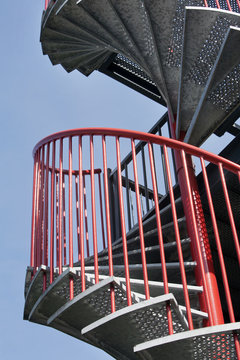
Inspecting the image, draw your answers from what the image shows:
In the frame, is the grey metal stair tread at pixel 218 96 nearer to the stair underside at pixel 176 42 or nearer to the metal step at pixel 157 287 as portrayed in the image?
the stair underside at pixel 176 42

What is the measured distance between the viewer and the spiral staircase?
10.7 feet

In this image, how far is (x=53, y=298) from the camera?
12.9 feet

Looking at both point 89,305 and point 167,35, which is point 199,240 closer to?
point 89,305

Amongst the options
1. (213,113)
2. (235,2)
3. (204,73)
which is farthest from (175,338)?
(235,2)

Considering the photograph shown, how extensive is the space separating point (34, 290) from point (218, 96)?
2.82m

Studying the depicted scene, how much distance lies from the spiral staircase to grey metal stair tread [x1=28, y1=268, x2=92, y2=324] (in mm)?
11

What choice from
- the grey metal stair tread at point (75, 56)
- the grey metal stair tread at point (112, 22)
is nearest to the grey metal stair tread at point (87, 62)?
the grey metal stair tread at point (75, 56)

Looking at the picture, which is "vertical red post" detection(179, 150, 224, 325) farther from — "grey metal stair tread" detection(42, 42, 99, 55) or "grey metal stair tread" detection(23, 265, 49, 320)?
"grey metal stair tread" detection(42, 42, 99, 55)

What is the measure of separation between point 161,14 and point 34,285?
3417 millimetres

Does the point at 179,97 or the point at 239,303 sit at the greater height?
the point at 179,97

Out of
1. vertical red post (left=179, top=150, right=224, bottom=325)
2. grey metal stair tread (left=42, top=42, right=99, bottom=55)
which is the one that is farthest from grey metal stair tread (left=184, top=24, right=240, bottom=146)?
grey metal stair tread (left=42, top=42, right=99, bottom=55)

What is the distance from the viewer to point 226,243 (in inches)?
214

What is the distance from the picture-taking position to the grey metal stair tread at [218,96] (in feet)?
16.6

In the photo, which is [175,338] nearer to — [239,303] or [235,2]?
[239,303]
